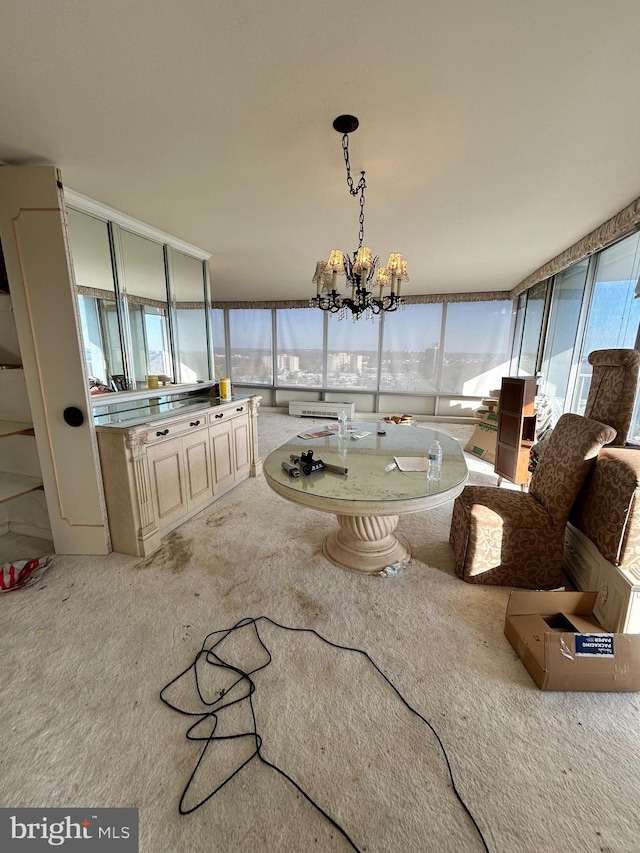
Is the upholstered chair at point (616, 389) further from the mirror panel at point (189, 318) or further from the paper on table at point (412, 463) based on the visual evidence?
the mirror panel at point (189, 318)

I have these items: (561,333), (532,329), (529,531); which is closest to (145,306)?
(529,531)

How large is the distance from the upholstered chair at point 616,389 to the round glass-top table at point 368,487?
0.81 metres

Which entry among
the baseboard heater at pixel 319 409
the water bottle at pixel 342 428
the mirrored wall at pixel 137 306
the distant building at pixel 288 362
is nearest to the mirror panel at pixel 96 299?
the mirrored wall at pixel 137 306

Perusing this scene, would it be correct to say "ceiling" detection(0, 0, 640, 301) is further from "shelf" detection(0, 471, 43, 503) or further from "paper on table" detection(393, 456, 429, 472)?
"shelf" detection(0, 471, 43, 503)

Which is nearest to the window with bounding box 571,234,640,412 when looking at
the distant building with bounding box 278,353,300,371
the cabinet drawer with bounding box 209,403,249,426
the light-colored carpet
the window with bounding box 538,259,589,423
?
the window with bounding box 538,259,589,423

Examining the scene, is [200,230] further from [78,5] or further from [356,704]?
[356,704]

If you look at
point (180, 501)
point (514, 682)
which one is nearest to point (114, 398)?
point (180, 501)

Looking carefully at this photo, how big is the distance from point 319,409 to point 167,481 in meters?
4.29

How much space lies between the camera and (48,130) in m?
1.53

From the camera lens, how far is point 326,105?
1373mm

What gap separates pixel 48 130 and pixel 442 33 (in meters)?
1.75

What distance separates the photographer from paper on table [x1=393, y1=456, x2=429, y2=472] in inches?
75.4

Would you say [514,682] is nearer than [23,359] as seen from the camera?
Yes

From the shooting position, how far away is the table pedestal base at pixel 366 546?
198cm
